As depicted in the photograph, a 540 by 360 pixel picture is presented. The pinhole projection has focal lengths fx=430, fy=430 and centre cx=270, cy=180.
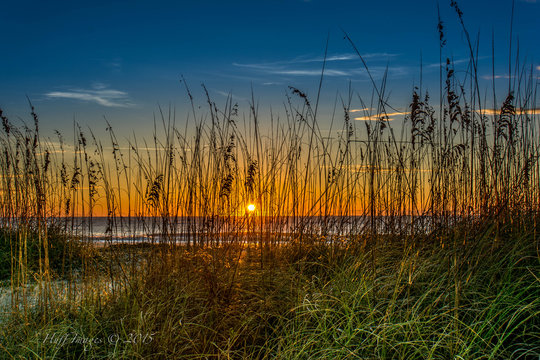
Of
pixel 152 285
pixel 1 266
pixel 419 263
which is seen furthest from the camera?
pixel 1 266

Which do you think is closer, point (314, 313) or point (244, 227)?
point (314, 313)

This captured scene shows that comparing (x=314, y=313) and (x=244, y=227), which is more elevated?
(x=244, y=227)

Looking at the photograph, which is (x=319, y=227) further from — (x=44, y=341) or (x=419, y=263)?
(x=44, y=341)

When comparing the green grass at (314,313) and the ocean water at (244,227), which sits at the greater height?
the ocean water at (244,227)

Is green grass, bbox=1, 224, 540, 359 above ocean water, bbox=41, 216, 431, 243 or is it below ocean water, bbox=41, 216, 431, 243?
below

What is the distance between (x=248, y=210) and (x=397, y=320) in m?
1.76

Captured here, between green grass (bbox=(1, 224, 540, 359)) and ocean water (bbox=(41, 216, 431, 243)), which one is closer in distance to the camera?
green grass (bbox=(1, 224, 540, 359))

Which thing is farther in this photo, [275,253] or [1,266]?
[1,266]

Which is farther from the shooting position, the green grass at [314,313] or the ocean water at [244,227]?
the ocean water at [244,227]

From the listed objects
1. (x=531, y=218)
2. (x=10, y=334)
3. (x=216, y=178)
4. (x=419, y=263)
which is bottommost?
(x=10, y=334)

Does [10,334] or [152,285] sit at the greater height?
[152,285]

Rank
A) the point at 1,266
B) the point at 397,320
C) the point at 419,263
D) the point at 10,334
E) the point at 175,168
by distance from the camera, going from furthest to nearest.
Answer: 1. the point at 1,266
2. the point at 175,168
3. the point at 419,263
4. the point at 10,334
5. the point at 397,320

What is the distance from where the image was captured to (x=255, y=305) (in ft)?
8.21

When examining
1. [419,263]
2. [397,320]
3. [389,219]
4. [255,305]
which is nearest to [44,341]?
[255,305]
